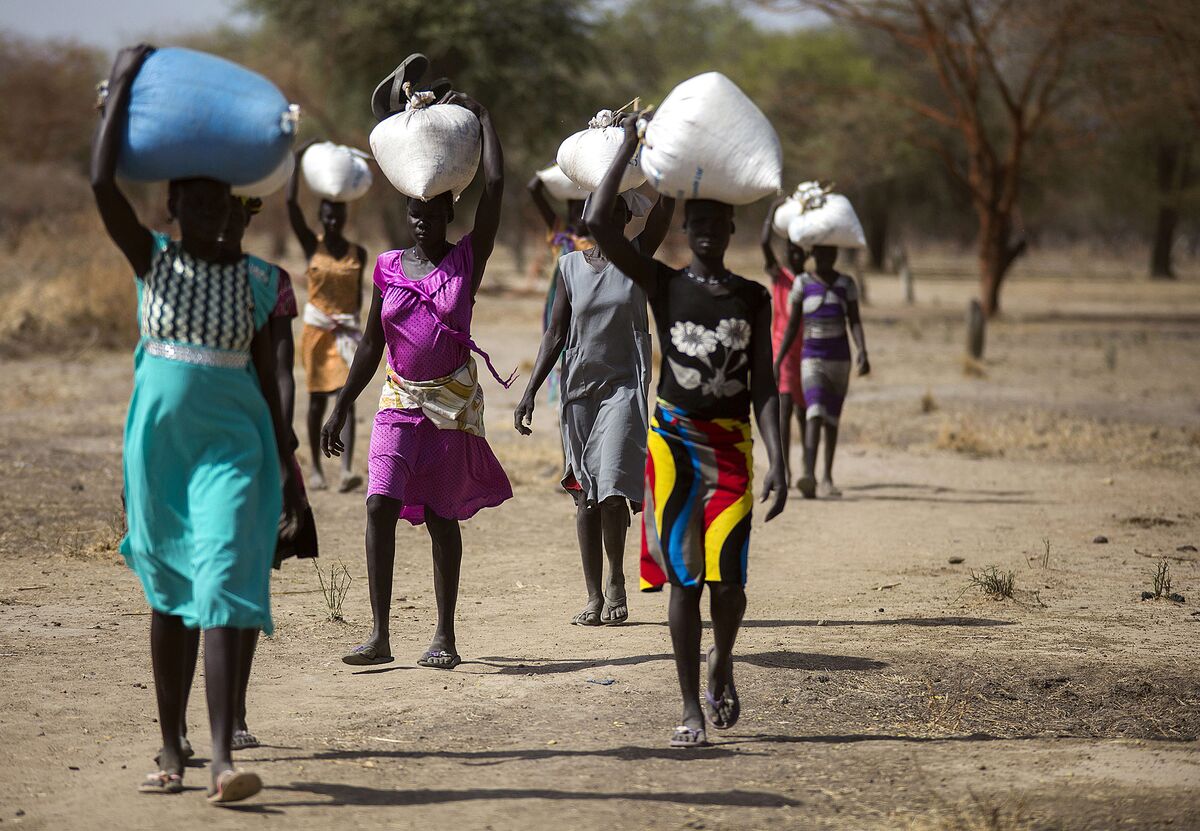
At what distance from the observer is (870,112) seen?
31.3 metres

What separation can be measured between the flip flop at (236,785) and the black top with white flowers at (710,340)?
1607 mm

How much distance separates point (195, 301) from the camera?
3.83 meters

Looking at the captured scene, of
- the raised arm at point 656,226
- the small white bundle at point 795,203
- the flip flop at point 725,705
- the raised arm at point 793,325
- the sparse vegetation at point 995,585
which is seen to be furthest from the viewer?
the small white bundle at point 795,203

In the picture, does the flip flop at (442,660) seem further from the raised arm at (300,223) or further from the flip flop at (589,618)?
the raised arm at (300,223)

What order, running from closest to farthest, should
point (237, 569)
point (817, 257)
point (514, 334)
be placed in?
point (237, 569) < point (817, 257) < point (514, 334)

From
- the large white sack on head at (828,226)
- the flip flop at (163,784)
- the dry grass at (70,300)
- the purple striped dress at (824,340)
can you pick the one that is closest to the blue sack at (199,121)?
the flip flop at (163,784)

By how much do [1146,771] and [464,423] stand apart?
99.4 inches

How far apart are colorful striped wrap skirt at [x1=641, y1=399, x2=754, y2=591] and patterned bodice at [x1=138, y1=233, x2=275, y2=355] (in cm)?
126

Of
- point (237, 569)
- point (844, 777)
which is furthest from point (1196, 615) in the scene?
point (237, 569)

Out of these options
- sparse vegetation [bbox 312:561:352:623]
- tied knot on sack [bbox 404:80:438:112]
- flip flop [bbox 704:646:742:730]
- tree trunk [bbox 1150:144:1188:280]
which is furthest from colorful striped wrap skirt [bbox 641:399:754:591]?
Answer: tree trunk [bbox 1150:144:1188:280]

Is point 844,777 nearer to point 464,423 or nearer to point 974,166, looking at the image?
point 464,423

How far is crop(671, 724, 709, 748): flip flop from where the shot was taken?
445 cm

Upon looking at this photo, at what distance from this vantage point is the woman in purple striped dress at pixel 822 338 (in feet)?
30.8

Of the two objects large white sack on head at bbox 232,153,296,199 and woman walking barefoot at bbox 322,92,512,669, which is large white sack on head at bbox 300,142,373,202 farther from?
large white sack on head at bbox 232,153,296,199
